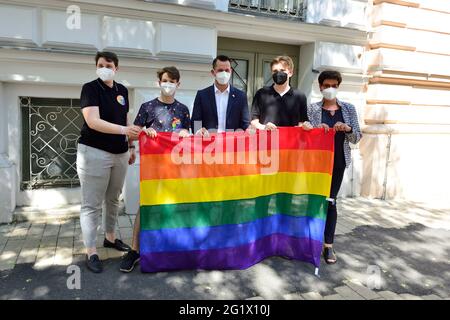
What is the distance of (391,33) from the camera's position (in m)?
6.80

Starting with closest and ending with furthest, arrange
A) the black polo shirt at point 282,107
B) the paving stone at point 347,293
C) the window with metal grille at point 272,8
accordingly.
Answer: the paving stone at point 347,293, the black polo shirt at point 282,107, the window with metal grille at point 272,8

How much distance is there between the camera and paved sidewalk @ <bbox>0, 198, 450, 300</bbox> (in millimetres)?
3430

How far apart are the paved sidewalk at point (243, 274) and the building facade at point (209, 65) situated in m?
0.93

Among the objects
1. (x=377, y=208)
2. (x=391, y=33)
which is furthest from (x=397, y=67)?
(x=377, y=208)

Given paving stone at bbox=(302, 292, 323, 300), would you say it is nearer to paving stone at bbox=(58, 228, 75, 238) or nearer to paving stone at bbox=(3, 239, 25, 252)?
paving stone at bbox=(58, 228, 75, 238)

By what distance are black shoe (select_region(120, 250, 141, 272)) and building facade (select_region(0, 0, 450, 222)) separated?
1752mm

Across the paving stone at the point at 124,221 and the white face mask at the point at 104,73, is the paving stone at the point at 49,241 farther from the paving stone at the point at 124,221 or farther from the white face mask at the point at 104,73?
the white face mask at the point at 104,73

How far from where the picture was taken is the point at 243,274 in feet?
12.4

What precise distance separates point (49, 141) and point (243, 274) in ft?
11.1

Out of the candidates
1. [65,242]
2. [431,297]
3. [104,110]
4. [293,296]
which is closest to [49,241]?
[65,242]

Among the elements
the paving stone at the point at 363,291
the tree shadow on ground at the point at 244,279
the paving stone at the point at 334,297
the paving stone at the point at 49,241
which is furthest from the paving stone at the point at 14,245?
the paving stone at the point at 363,291

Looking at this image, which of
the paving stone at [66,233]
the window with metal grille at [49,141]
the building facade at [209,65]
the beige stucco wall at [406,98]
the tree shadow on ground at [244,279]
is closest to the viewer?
the tree shadow on ground at [244,279]

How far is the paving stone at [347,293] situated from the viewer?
3490 millimetres

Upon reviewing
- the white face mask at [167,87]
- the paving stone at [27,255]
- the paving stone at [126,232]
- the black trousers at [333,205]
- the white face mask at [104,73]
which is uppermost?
the white face mask at [104,73]
